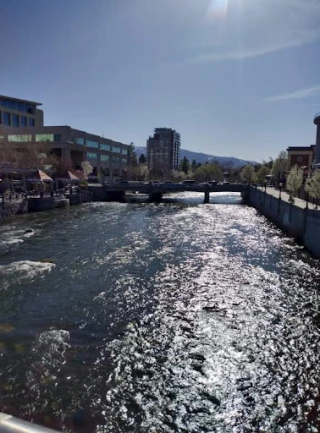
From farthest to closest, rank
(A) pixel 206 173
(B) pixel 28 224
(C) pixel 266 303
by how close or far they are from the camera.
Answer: (A) pixel 206 173, (B) pixel 28 224, (C) pixel 266 303

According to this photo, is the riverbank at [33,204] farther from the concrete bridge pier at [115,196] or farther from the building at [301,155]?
the building at [301,155]

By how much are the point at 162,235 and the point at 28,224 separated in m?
15.4

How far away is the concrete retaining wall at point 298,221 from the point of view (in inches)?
1044

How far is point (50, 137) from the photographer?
10094 cm

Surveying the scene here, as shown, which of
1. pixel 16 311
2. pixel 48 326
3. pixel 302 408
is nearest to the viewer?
pixel 302 408

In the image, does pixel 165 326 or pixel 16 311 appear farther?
pixel 16 311

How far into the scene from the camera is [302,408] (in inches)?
355

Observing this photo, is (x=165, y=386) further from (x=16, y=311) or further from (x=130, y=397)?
(x=16, y=311)

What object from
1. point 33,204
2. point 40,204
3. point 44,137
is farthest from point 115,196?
point 44,137

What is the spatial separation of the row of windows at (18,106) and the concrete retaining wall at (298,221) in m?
83.3

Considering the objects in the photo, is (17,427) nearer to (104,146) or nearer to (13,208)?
(13,208)

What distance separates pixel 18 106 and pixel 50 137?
1631 cm

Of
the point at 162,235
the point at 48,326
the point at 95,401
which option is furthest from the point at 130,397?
the point at 162,235

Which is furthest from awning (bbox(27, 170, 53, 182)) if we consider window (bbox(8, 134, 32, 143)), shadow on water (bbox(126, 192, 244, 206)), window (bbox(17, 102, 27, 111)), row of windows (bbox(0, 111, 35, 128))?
window (bbox(17, 102, 27, 111))
